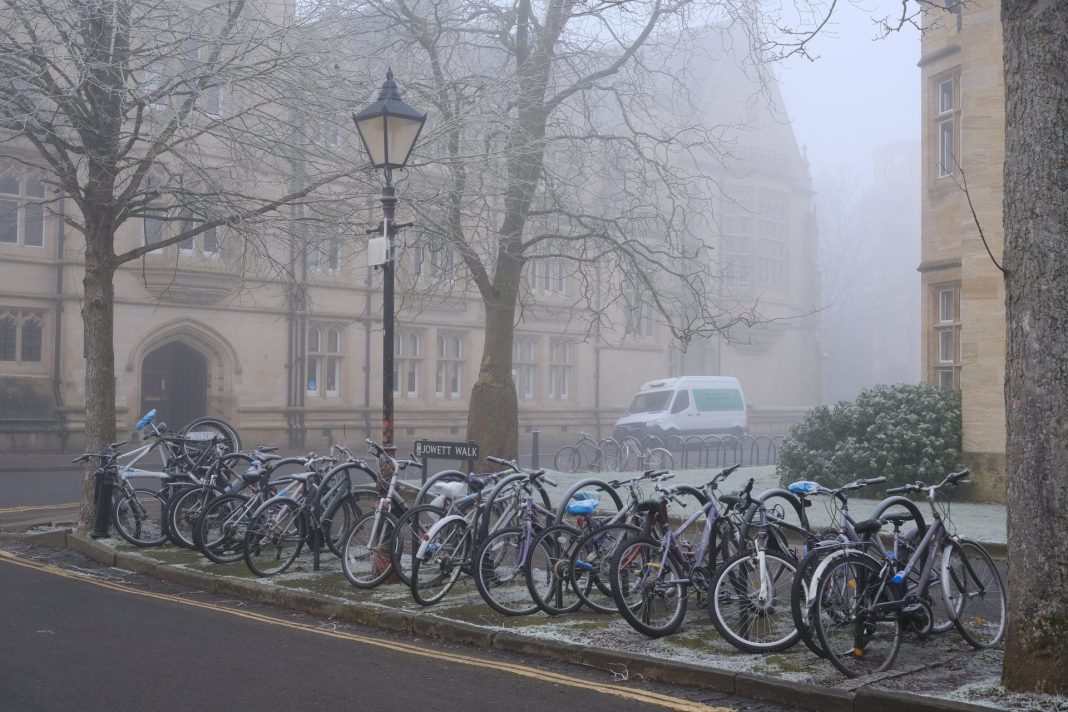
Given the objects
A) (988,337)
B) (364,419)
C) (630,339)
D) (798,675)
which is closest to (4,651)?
(798,675)

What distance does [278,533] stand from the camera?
9.77 m

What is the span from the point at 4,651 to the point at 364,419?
86.6ft

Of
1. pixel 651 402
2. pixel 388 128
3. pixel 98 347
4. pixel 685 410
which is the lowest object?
pixel 685 410

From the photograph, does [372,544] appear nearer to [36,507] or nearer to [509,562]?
[509,562]

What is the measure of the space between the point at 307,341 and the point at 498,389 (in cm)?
1654

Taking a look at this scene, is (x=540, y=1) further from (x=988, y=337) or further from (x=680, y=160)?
(x=680, y=160)

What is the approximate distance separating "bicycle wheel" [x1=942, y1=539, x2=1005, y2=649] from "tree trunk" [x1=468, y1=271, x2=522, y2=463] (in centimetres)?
993

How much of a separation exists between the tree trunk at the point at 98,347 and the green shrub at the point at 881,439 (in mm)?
8875

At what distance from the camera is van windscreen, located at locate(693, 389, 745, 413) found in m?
32.3

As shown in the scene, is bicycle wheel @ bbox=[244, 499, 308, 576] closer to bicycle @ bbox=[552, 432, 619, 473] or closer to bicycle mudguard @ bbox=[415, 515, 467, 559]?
bicycle mudguard @ bbox=[415, 515, 467, 559]

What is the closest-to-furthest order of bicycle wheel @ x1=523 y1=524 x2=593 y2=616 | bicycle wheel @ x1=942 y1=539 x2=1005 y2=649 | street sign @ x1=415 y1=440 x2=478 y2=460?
1. bicycle wheel @ x1=942 y1=539 x2=1005 y2=649
2. bicycle wheel @ x1=523 y1=524 x2=593 y2=616
3. street sign @ x1=415 y1=440 x2=478 y2=460

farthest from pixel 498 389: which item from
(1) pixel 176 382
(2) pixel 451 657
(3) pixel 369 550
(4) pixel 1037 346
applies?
(1) pixel 176 382

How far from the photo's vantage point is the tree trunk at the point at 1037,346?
5398 millimetres

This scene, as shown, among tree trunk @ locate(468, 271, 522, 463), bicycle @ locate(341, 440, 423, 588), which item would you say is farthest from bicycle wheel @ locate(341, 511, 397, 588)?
tree trunk @ locate(468, 271, 522, 463)
